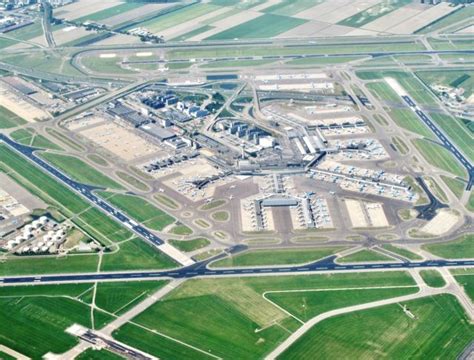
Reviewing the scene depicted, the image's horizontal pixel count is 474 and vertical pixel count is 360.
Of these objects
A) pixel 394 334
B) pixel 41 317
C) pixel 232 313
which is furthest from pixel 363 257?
pixel 41 317

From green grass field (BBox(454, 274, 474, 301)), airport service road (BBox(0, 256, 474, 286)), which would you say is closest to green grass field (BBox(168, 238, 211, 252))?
airport service road (BBox(0, 256, 474, 286))

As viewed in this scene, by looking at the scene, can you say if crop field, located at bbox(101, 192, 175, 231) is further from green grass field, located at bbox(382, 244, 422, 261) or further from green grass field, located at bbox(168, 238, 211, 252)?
green grass field, located at bbox(382, 244, 422, 261)

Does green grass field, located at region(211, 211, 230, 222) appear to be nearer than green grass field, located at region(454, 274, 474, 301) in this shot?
No

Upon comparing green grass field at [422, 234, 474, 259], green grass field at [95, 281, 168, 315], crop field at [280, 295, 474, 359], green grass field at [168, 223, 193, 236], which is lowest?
crop field at [280, 295, 474, 359]

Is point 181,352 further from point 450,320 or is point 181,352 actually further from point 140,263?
point 450,320

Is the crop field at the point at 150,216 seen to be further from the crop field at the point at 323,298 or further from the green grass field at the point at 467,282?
the green grass field at the point at 467,282

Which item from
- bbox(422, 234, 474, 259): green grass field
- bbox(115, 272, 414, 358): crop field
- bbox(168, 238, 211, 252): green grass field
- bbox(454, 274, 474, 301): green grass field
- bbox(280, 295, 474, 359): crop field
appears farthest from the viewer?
bbox(168, 238, 211, 252): green grass field

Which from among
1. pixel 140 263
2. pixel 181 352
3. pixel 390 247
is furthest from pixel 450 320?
pixel 140 263
